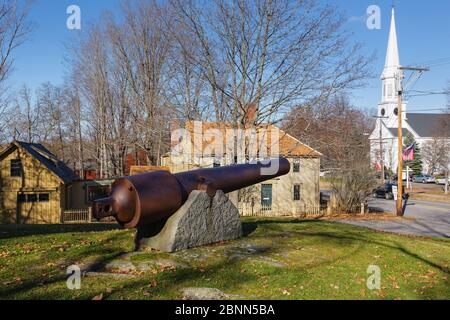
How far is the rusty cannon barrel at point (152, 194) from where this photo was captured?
5871mm

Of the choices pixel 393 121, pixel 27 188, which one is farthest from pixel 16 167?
pixel 393 121

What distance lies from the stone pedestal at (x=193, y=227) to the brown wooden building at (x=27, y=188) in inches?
721

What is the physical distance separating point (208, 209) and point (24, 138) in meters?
43.1

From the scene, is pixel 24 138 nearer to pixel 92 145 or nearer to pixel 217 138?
pixel 92 145

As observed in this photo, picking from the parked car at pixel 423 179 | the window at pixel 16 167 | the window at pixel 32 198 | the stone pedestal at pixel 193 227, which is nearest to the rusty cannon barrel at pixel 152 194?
the stone pedestal at pixel 193 227

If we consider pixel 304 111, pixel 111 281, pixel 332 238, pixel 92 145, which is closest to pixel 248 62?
pixel 304 111

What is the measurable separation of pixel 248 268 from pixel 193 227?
1.37 metres

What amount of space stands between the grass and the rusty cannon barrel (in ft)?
2.62

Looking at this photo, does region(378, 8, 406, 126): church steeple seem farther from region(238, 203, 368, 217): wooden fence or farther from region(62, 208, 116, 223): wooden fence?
region(62, 208, 116, 223): wooden fence

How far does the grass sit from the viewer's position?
511 cm

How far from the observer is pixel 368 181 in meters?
25.7

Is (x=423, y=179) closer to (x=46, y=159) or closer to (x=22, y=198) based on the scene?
(x=46, y=159)
